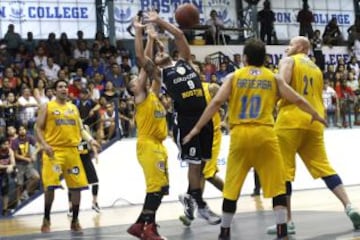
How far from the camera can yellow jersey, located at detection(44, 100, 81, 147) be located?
35.2ft

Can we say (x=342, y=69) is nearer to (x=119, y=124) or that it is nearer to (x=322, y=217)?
(x=119, y=124)

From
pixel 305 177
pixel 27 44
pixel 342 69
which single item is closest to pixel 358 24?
pixel 342 69

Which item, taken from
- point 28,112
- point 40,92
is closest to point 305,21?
point 40,92

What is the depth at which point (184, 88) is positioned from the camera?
29.5 ft

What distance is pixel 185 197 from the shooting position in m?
9.16

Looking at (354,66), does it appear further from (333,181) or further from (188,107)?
(333,181)

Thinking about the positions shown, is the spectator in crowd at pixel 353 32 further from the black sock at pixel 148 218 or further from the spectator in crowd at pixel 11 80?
the black sock at pixel 148 218

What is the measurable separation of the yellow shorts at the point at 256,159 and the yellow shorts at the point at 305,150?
108cm

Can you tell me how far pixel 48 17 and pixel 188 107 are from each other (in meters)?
14.0

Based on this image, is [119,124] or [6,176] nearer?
[6,176]

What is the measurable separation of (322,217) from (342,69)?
14.3m

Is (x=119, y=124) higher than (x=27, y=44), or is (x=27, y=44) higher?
(x=27, y=44)

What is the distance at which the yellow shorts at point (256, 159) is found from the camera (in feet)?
23.4

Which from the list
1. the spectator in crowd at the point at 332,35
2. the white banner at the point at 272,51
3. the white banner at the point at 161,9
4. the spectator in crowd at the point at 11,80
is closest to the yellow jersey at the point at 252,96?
the spectator in crowd at the point at 11,80
